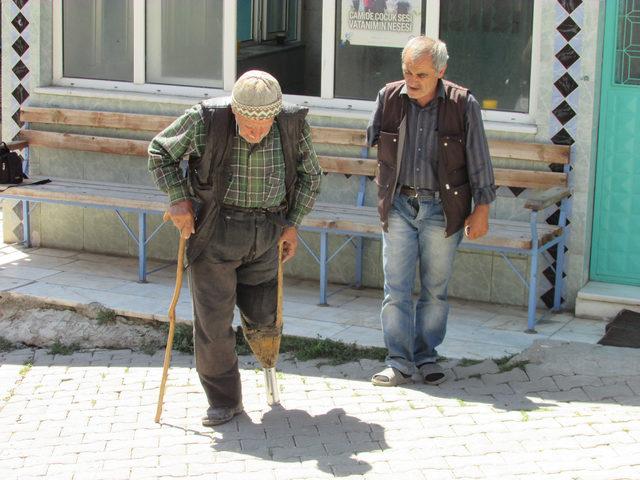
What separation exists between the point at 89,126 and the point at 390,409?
4.48m

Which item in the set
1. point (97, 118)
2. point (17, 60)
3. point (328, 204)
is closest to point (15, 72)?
point (17, 60)

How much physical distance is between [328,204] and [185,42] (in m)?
1.97

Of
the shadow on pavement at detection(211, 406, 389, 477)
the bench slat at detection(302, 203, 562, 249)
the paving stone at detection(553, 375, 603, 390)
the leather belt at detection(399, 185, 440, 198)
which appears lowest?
the shadow on pavement at detection(211, 406, 389, 477)

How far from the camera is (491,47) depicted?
852cm

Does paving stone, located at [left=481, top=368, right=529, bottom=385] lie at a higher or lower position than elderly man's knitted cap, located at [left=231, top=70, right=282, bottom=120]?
lower

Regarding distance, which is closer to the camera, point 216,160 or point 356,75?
point 216,160

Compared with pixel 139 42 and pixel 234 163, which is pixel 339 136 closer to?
pixel 139 42

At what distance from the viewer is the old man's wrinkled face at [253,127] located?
5824 mm

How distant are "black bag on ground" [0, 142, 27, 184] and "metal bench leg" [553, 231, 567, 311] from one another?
437 cm

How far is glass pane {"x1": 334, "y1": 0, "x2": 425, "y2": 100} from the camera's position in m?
8.78

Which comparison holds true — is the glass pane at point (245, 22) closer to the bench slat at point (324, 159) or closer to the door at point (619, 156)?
the bench slat at point (324, 159)

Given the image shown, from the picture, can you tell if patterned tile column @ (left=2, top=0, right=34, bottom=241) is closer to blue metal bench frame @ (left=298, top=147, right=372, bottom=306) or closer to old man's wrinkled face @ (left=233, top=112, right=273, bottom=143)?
blue metal bench frame @ (left=298, top=147, right=372, bottom=306)

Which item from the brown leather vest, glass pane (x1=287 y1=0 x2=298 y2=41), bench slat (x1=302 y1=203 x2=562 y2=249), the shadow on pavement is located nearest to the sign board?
glass pane (x1=287 y1=0 x2=298 y2=41)

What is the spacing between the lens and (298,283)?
9133 mm
